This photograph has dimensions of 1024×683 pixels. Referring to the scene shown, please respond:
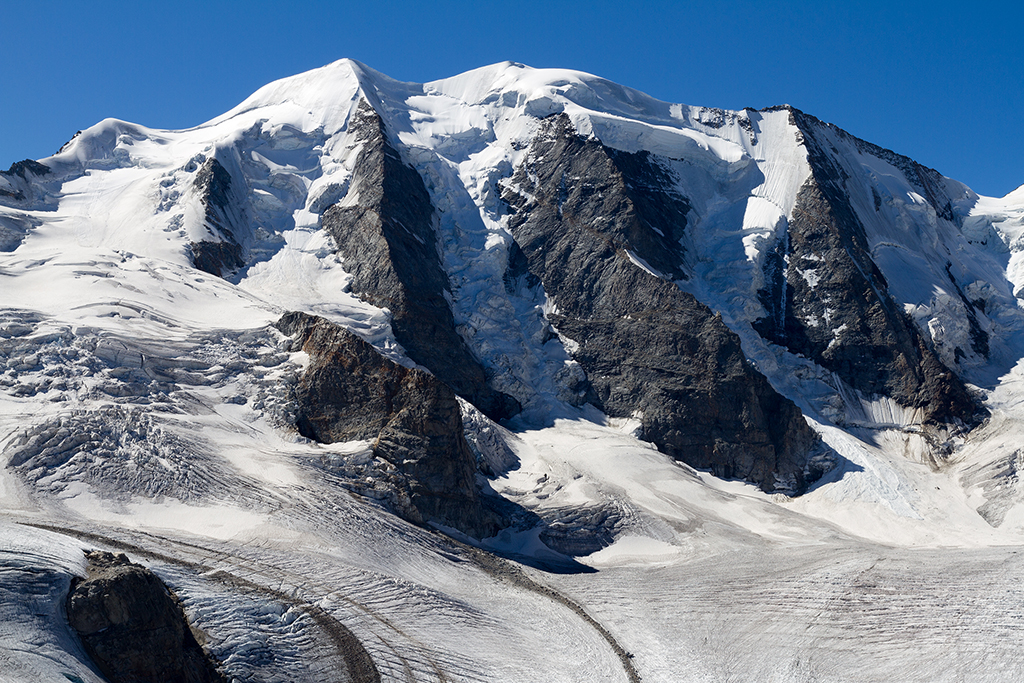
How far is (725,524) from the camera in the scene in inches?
1855

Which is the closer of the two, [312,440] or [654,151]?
[312,440]

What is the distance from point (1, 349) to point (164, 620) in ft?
78.7

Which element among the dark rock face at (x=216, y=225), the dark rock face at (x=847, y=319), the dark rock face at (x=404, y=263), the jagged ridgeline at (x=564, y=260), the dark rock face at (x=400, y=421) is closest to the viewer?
the dark rock face at (x=400, y=421)

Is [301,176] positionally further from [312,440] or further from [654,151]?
[312,440]

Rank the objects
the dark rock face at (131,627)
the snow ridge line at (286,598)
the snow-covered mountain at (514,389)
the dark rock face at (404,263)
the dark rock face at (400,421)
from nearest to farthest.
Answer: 1. the dark rock face at (131,627)
2. the snow ridge line at (286,598)
3. the snow-covered mountain at (514,389)
4. the dark rock face at (400,421)
5. the dark rock face at (404,263)

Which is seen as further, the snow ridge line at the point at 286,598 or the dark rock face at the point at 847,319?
the dark rock face at the point at 847,319

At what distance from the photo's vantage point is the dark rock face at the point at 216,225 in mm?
61844

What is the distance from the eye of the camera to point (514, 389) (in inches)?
2397

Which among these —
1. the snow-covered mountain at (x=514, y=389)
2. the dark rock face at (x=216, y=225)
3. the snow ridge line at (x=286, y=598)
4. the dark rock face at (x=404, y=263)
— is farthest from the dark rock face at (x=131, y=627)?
the dark rock face at (x=216, y=225)

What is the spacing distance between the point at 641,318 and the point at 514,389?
40.5 feet

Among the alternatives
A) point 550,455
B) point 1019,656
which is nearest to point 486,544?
point 550,455

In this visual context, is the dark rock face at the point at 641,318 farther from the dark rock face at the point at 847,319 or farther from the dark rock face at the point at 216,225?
the dark rock face at the point at 216,225

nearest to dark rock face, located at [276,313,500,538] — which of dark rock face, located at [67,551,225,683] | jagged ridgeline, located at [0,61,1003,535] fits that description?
jagged ridgeline, located at [0,61,1003,535]

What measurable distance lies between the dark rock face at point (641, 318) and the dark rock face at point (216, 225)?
24.7m
